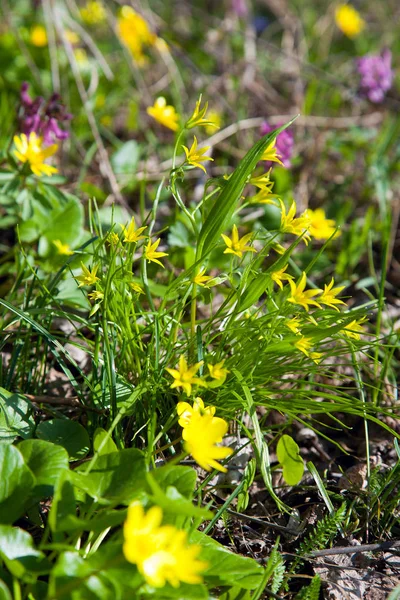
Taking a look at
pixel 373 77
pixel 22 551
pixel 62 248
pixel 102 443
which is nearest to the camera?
pixel 22 551

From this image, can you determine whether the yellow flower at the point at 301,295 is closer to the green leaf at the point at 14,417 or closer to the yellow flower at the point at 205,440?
the yellow flower at the point at 205,440

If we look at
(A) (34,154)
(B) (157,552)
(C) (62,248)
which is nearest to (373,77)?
(A) (34,154)

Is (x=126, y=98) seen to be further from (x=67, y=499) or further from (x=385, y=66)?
(x=67, y=499)

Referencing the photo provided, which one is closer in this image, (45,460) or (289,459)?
(45,460)

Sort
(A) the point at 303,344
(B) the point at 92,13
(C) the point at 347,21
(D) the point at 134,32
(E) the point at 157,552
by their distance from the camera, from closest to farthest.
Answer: (E) the point at 157,552, (A) the point at 303,344, (D) the point at 134,32, (B) the point at 92,13, (C) the point at 347,21

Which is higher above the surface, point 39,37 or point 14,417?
point 39,37

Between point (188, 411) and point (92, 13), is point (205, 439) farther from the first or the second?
point (92, 13)

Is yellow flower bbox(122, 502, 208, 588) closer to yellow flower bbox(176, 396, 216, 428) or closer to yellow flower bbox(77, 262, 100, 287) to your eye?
yellow flower bbox(176, 396, 216, 428)

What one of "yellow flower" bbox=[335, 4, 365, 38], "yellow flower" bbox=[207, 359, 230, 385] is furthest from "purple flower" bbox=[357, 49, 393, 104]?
"yellow flower" bbox=[207, 359, 230, 385]

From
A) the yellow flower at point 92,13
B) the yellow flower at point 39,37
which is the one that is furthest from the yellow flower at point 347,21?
the yellow flower at point 39,37
